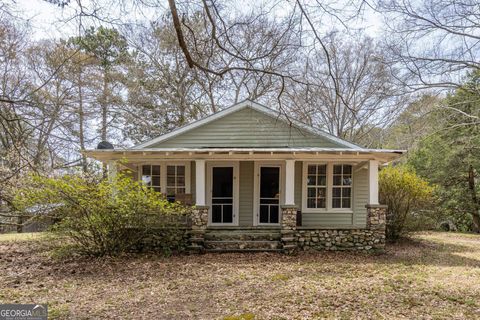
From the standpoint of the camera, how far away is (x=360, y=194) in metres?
10.8

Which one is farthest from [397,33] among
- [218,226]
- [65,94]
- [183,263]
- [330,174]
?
[65,94]

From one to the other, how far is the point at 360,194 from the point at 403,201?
1.37 meters

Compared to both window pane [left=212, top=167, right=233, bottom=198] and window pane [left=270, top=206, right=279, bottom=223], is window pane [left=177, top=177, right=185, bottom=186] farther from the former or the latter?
window pane [left=270, top=206, right=279, bottom=223]

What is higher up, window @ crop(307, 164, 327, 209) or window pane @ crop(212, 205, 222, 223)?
window @ crop(307, 164, 327, 209)

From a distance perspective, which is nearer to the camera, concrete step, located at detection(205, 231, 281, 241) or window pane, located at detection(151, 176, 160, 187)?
concrete step, located at detection(205, 231, 281, 241)

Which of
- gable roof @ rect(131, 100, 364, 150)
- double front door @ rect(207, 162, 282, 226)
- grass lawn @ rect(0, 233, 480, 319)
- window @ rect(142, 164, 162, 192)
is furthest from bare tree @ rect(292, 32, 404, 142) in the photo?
grass lawn @ rect(0, 233, 480, 319)

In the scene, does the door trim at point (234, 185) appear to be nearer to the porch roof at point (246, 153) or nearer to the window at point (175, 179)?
the window at point (175, 179)

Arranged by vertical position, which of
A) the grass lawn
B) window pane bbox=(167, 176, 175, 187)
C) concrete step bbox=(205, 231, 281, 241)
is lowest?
the grass lawn

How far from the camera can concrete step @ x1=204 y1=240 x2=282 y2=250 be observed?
901 cm

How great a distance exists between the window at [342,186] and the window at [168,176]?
4725 millimetres

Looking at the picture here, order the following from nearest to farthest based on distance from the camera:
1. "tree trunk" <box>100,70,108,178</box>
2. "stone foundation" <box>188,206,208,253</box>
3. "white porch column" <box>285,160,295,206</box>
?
"stone foundation" <box>188,206,208,253</box> < "white porch column" <box>285,160,295,206</box> < "tree trunk" <box>100,70,108,178</box>

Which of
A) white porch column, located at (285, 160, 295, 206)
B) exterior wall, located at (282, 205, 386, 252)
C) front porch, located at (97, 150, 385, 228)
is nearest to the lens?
exterior wall, located at (282, 205, 386, 252)

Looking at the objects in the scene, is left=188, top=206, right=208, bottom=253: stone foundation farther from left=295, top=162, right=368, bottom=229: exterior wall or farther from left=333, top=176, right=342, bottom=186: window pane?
left=333, top=176, right=342, bottom=186: window pane

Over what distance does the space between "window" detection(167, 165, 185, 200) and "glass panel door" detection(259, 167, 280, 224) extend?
257 cm
